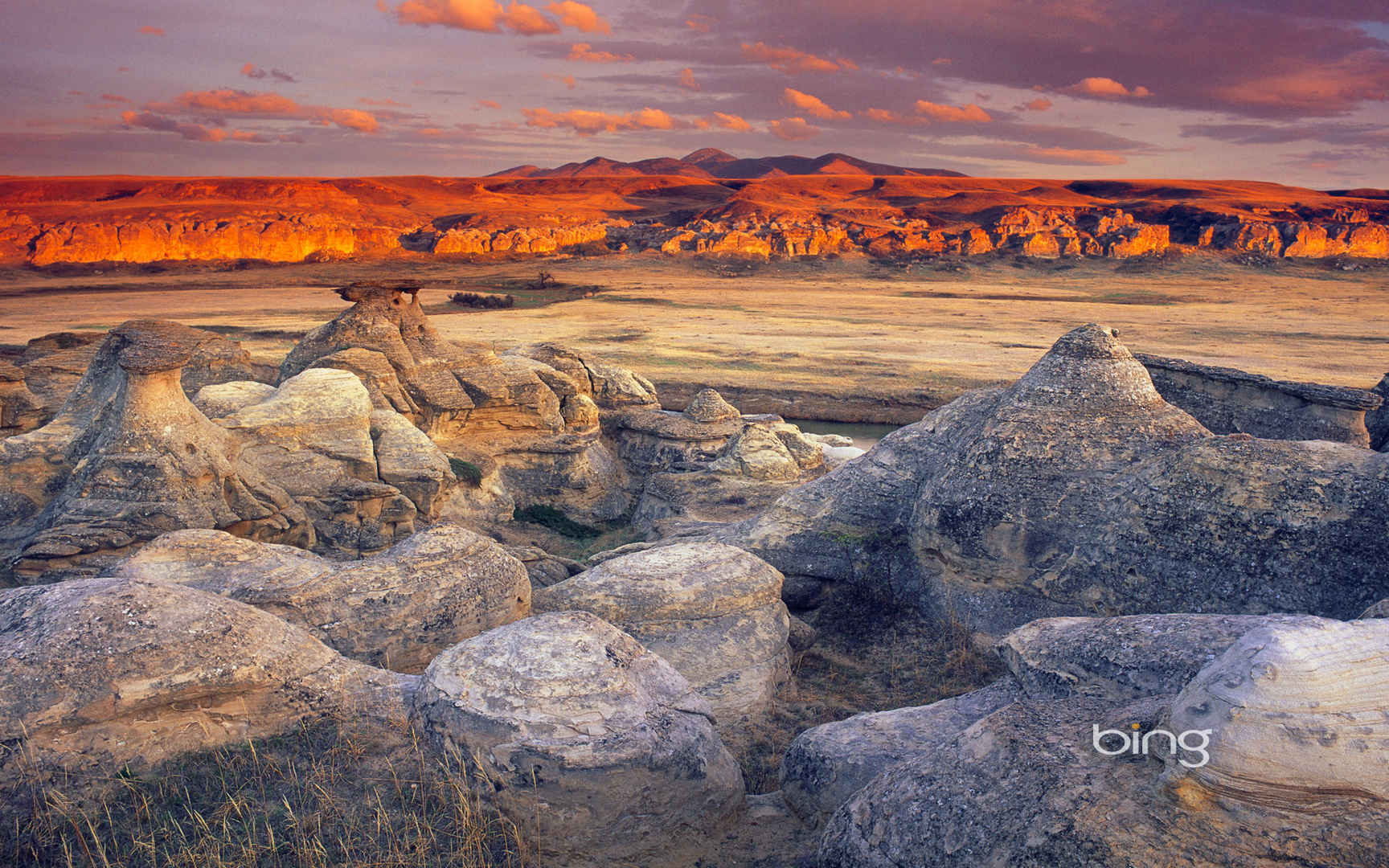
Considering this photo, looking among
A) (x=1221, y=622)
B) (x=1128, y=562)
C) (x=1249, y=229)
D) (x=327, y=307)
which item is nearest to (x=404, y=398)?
(x=1128, y=562)

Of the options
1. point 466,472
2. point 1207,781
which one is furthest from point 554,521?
point 1207,781

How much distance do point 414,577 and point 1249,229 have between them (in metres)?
93.0

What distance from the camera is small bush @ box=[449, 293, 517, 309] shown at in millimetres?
53938

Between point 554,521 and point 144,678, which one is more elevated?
point 144,678

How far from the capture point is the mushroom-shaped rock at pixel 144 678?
4.80 meters

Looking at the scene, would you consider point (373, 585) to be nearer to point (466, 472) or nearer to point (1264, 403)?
point (466, 472)

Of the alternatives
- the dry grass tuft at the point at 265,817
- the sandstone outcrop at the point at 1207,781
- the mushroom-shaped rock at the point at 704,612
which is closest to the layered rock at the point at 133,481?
the mushroom-shaped rock at the point at 704,612

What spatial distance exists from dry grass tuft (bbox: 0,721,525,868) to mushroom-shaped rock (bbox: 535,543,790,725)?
250 centimetres

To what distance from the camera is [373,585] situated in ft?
24.6

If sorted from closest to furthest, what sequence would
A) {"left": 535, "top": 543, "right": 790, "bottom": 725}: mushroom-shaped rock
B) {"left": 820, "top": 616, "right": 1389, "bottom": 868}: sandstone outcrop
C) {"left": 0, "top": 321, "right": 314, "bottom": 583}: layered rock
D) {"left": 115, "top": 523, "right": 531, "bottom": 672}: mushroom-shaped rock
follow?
{"left": 820, "top": 616, "right": 1389, "bottom": 868}: sandstone outcrop → {"left": 115, "top": 523, "right": 531, "bottom": 672}: mushroom-shaped rock → {"left": 535, "top": 543, "right": 790, "bottom": 725}: mushroom-shaped rock → {"left": 0, "top": 321, "right": 314, "bottom": 583}: layered rock

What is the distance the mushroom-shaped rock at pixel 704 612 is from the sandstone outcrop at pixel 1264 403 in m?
6.46

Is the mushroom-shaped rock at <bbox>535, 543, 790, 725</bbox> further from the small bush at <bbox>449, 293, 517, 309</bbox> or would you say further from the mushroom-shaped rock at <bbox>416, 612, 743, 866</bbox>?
the small bush at <bbox>449, 293, 517, 309</bbox>

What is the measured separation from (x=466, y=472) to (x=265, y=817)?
444 inches

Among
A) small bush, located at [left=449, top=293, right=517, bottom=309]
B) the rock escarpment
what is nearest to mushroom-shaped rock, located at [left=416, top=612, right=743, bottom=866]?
the rock escarpment
